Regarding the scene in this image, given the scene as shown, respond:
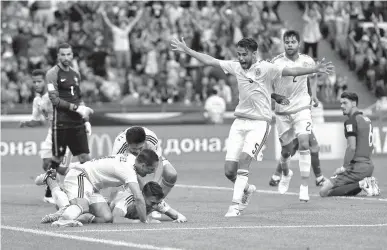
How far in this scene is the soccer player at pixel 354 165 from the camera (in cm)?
1677

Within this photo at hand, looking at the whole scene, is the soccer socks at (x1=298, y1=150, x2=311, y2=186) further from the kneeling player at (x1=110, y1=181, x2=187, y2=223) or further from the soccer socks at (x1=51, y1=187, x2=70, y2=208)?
the soccer socks at (x1=51, y1=187, x2=70, y2=208)

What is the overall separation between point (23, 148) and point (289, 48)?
38.0 feet

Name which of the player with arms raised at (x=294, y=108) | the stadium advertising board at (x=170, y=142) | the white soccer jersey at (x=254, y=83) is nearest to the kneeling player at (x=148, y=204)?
the white soccer jersey at (x=254, y=83)

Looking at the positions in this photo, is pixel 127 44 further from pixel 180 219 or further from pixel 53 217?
pixel 180 219

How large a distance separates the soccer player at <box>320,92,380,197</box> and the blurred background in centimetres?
1297

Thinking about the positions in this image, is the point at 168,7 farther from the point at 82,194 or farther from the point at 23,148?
the point at 82,194

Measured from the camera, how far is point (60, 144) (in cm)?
1755

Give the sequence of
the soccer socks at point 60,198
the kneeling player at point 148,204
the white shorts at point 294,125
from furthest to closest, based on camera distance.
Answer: the white shorts at point 294,125 → the soccer socks at point 60,198 → the kneeling player at point 148,204

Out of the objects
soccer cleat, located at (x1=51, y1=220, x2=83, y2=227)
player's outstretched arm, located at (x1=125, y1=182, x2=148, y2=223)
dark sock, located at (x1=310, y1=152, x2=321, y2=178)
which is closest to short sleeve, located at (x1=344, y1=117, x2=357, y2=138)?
dark sock, located at (x1=310, y1=152, x2=321, y2=178)

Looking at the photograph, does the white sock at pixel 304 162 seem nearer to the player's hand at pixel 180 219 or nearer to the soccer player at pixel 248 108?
the soccer player at pixel 248 108

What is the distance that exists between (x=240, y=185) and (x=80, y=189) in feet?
7.70

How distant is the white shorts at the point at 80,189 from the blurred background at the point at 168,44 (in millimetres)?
14976

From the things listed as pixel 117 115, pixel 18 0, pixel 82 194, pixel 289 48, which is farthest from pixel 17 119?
pixel 82 194

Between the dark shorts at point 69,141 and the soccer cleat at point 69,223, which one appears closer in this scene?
the soccer cleat at point 69,223
